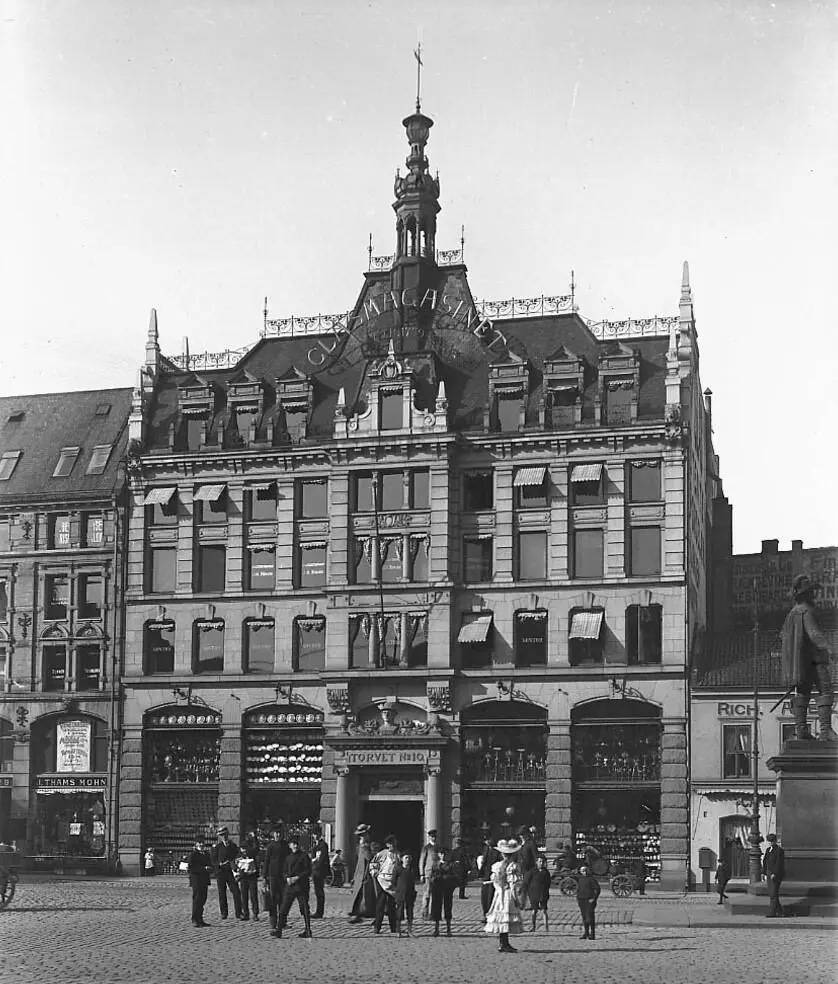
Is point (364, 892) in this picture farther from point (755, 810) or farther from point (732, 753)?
point (732, 753)

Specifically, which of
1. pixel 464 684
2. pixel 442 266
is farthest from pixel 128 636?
pixel 442 266

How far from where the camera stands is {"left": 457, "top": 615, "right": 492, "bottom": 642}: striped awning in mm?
63125

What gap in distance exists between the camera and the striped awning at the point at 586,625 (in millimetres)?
61844

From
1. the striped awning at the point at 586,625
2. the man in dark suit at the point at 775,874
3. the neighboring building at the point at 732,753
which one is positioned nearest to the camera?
the man in dark suit at the point at 775,874

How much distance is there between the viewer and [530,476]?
6356 centimetres

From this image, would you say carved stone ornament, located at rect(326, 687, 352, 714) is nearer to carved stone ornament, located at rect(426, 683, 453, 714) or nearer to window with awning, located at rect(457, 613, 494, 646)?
carved stone ornament, located at rect(426, 683, 453, 714)

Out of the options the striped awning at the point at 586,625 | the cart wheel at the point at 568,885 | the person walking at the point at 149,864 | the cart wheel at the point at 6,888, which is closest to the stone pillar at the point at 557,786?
the striped awning at the point at 586,625

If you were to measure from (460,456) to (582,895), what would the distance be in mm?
32133

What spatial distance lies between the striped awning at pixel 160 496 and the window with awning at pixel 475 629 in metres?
13.5

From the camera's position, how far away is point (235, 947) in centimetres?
3167

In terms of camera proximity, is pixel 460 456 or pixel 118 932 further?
pixel 460 456

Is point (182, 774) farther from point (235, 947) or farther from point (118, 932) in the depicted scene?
point (235, 947)

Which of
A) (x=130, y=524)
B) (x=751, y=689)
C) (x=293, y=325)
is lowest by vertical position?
(x=751, y=689)

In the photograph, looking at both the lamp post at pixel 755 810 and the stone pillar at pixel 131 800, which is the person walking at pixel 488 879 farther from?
the stone pillar at pixel 131 800
